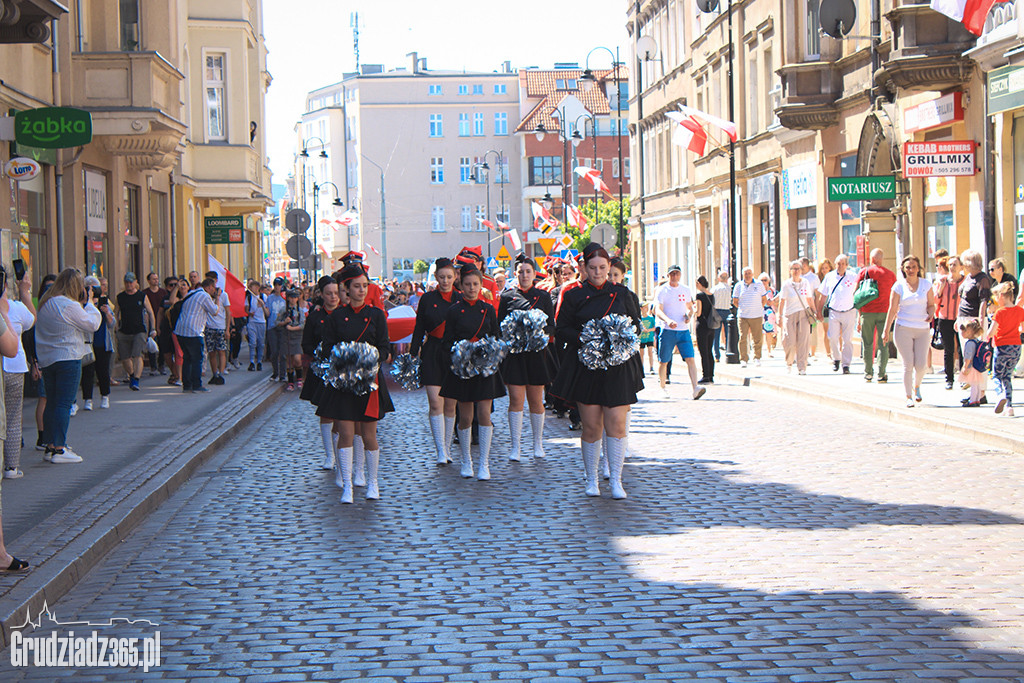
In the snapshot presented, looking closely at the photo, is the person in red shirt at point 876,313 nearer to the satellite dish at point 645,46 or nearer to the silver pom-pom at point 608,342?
the silver pom-pom at point 608,342

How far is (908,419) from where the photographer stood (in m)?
15.1

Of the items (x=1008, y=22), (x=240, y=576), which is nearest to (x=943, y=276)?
(x=1008, y=22)

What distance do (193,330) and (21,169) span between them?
3.79 metres

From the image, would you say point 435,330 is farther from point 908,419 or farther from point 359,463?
point 908,419

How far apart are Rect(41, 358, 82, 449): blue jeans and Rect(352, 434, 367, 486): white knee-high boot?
3028mm

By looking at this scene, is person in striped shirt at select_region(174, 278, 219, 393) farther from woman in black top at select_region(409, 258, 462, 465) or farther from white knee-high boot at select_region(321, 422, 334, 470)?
woman in black top at select_region(409, 258, 462, 465)

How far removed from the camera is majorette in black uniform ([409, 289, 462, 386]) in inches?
460

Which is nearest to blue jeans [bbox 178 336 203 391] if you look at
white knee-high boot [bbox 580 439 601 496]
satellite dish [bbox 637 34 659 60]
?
white knee-high boot [bbox 580 439 601 496]

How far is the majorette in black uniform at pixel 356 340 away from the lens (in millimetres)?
10133

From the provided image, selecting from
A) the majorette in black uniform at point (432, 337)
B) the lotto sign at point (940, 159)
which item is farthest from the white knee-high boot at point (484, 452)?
the lotto sign at point (940, 159)

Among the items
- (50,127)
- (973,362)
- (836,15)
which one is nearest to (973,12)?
(973,362)

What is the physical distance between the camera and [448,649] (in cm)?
586

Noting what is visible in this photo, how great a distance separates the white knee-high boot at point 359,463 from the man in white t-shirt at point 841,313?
12.8 metres

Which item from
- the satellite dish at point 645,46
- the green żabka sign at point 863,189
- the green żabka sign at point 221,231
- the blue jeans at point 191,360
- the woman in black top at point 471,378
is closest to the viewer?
the woman in black top at point 471,378
